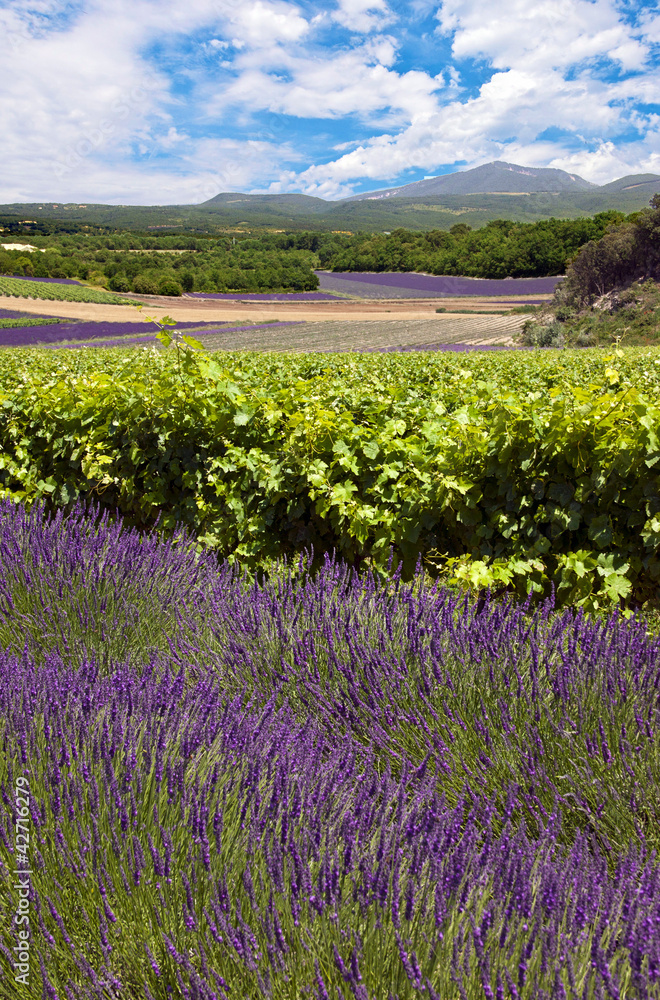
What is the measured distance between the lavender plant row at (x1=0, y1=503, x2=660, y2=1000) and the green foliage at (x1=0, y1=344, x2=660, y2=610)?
2.63 feet

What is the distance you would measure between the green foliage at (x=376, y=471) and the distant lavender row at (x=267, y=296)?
6871cm

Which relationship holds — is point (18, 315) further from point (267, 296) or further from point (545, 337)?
point (545, 337)

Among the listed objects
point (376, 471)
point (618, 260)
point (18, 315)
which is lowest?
point (376, 471)

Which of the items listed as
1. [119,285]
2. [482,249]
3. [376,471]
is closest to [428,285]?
[482,249]

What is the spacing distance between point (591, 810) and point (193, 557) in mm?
2438

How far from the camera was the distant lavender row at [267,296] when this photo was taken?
2805 inches

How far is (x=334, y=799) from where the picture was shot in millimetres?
1611

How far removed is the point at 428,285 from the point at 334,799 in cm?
8291

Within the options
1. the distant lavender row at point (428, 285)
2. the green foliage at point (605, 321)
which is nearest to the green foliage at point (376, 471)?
the green foliage at point (605, 321)

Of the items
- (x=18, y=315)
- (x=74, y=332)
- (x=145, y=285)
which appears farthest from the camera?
(x=145, y=285)

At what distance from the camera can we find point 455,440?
3.56 m

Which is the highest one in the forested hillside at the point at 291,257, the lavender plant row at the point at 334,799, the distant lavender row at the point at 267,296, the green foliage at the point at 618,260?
the forested hillside at the point at 291,257

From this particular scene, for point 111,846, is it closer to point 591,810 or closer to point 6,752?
point 6,752

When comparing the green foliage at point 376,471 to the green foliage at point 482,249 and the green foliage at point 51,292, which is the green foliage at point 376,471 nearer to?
the green foliage at point 51,292
